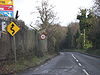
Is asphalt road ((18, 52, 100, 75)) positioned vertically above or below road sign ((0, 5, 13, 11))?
below

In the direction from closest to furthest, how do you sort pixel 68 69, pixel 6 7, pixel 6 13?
pixel 68 69 → pixel 6 7 → pixel 6 13

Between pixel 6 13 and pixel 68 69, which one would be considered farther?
pixel 6 13

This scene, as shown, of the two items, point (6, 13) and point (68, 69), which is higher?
point (6, 13)

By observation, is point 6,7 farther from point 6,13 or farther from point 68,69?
point 68,69

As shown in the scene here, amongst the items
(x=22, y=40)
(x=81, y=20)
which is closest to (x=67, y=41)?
(x=81, y=20)

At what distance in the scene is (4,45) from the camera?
15500 millimetres

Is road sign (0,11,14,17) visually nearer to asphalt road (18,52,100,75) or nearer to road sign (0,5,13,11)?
road sign (0,5,13,11)

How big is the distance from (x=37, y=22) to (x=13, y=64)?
3734 cm

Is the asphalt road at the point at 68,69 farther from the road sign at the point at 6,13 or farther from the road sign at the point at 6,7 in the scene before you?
the road sign at the point at 6,7

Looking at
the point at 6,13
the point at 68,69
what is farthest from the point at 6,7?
the point at 68,69

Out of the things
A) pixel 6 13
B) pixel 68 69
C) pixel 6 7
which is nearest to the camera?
pixel 68 69

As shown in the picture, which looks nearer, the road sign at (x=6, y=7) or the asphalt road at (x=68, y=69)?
the asphalt road at (x=68, y=69)

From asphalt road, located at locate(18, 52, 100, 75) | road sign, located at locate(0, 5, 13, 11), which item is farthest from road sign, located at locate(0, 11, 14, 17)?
asphalt road, located at locate(18, 52, 100, 75)

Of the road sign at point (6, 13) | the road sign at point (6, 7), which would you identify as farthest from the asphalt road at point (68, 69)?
the road sign at point (6, 7)
